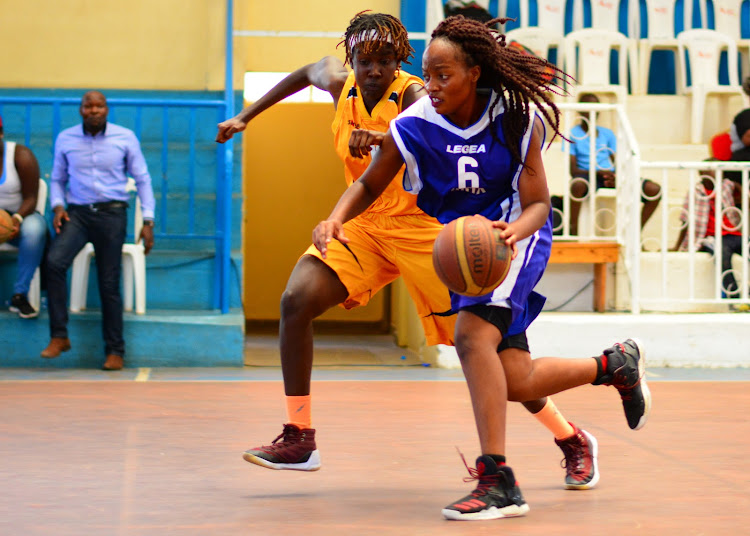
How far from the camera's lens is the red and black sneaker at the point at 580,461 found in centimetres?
422

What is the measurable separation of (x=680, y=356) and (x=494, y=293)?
5.20 m

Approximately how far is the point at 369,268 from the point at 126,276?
4.71 m

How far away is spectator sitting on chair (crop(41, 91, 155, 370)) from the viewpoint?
319 inches

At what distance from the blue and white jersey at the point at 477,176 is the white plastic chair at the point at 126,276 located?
4.97m

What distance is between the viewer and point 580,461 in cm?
426

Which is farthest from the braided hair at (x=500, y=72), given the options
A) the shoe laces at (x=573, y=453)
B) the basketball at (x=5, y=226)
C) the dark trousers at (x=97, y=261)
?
the basketball at (x=5, y=226)

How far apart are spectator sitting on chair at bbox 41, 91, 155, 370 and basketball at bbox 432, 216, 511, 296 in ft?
16.3

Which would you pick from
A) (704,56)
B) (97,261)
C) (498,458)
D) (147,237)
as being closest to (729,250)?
(704,56)

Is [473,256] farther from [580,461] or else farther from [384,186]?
[580,461]

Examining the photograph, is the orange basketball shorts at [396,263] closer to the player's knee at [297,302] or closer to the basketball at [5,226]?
the player's knee at [297,302]

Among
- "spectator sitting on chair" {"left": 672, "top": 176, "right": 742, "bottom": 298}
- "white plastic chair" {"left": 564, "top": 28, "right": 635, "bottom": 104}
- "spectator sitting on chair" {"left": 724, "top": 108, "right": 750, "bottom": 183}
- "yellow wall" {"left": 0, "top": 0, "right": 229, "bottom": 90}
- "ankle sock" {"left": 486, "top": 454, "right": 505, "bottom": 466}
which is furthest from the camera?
"white plastic chair" {"left": 564, "top": 28, "right": 635, "bottom": 104}

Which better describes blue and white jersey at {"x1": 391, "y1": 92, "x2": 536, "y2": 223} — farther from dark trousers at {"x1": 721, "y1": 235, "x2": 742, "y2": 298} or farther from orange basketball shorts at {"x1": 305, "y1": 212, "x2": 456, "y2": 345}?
dark trousers at {"x1": 721, "y1": 235, "x2": 742, "y2": 298}

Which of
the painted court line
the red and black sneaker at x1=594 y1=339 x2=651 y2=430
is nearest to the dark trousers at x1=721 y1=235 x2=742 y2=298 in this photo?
the painted court line

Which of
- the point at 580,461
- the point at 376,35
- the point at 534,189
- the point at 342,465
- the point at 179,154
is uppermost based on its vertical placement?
the point at 376,35
